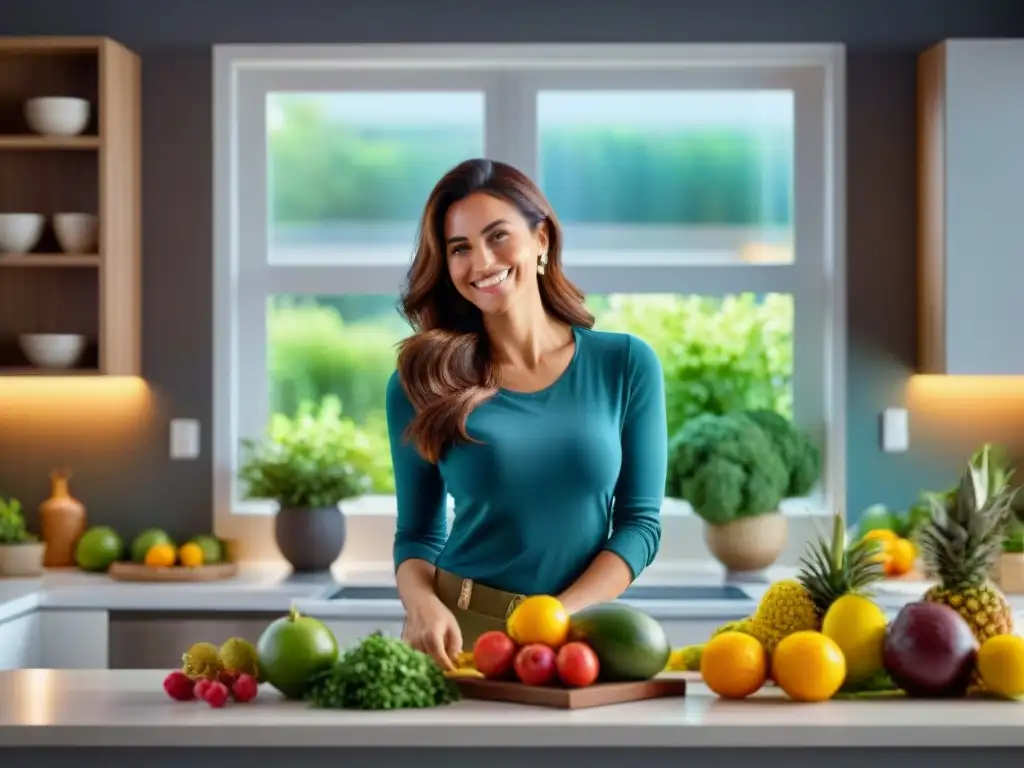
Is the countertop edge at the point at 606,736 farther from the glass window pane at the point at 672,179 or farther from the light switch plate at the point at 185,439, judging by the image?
the glass window pane at the point at 672,179

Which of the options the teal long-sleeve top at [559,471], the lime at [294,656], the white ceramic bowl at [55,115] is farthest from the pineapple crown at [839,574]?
the white ceramic bowl at [55,115]

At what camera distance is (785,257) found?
15.0 ft

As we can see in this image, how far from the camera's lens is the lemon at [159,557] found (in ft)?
13.6

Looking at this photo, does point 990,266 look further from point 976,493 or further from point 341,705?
point 341,705

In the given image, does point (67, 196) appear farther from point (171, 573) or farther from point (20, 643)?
point (20, 643)

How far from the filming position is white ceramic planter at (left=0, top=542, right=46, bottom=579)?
4.14 metres

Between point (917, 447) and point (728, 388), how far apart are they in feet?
1.89

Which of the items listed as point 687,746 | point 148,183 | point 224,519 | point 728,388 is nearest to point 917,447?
point 728,388

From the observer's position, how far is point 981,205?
4.16 metres

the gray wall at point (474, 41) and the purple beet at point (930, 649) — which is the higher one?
the gray wall at point (474, 41)

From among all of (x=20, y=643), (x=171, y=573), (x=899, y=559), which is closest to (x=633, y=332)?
(x=899, y=559)

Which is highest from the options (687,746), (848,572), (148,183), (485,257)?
(148,183)

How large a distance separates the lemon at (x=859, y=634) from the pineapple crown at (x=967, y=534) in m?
0.13

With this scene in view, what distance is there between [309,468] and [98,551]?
25.6 inches
